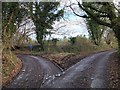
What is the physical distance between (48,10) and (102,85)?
30.3 meters

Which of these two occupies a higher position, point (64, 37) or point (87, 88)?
point (64, 37)

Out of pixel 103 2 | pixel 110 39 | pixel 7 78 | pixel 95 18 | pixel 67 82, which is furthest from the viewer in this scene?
pixel 110 39

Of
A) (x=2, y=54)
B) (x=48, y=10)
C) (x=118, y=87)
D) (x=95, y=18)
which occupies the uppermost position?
(x=48, y=10)

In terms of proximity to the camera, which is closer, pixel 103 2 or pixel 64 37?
pixel 103 2

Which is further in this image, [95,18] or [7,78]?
[95,18]

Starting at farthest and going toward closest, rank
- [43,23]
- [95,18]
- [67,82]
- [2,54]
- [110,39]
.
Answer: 1. [110,39]
2. [43,23]
3. [95,18]
4. [2,54]
5. [67,82]

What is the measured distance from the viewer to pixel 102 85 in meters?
14.6

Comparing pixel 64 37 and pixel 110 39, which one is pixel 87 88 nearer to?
pixel 64 37

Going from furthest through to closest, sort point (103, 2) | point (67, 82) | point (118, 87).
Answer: point (103, 2)
point (67, 82)
point (118, 87)

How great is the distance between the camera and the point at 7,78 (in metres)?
18.1

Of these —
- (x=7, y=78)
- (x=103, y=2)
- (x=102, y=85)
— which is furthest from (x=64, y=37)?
(x=102, y=85)

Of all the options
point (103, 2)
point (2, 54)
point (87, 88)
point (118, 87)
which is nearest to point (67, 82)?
point (87, 88)

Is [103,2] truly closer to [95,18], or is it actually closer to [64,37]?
[95,18]

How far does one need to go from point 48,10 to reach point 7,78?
26.8 metres
